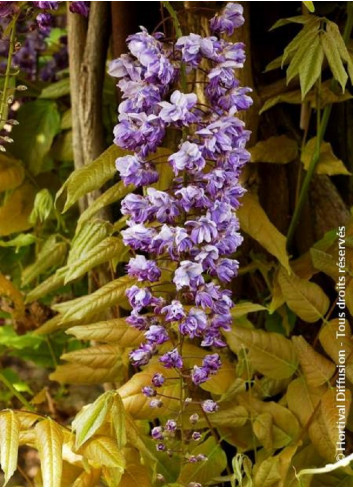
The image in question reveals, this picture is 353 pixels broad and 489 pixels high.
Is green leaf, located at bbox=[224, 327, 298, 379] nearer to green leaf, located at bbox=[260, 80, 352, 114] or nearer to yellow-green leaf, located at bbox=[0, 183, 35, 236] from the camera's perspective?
green leaf, located at bbox=[260, 80, 352, 114]

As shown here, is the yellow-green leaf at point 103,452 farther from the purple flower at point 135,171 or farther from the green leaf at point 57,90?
the green leaf at point 57,90

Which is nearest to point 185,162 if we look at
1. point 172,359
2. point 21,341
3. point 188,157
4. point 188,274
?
point 188,157

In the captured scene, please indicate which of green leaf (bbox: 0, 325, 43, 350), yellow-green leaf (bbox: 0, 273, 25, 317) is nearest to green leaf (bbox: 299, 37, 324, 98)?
yellow-green leaf (bbox: 0, 273, 25, 317)

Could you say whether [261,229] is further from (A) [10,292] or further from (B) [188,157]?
(A) [10,292]

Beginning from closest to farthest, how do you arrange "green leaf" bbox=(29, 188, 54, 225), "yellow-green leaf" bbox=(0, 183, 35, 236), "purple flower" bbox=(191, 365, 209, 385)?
"purple flower" bbox=(191, 365, 209, 385) < "green leaf" bbox=(29, 188, 54, 225) < "yellow-green leaf" bbox=(0, 183, 35, 236)

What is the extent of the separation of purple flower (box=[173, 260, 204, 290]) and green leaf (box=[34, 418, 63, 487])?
0.86 ft

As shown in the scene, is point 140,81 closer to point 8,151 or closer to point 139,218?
point 139,218

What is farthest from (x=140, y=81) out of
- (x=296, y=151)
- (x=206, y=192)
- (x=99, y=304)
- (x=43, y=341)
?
(x=43, y=341)

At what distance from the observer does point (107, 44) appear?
1.37 m

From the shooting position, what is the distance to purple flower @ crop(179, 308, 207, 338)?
36.9 inches

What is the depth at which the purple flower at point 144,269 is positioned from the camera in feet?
3.09

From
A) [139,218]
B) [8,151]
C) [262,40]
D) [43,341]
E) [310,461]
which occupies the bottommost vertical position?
[310,461]

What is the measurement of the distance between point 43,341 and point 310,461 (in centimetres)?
67

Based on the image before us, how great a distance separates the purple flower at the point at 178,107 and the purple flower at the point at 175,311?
0.21 metres
